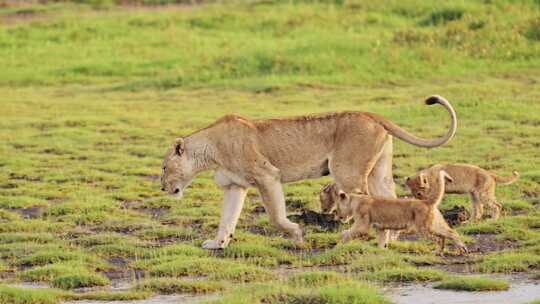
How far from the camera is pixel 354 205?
962 centimetres

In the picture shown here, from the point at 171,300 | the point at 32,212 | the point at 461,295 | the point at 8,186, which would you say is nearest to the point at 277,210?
the point at 171,300

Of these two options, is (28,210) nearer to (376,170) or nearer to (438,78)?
(376,170)

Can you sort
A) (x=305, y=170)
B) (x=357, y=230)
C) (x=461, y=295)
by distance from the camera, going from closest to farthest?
(x=461, y=295), (x=357, y=230), (x=305, y=170)

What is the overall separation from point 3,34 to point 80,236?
17713 millimetres

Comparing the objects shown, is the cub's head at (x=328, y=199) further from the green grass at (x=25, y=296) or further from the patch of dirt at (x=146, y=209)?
the green grass at (x=25, y=296)

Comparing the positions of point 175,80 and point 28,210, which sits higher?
point 175,80

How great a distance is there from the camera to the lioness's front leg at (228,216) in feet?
33.2

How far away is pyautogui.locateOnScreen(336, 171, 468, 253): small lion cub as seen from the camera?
9344 mm

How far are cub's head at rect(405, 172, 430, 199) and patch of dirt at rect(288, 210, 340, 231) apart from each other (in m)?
0.76

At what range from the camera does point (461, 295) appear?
8.08 meters

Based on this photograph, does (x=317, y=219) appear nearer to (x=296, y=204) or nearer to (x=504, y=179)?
(x=296, y=204)

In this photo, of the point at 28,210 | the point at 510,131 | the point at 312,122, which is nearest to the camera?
the point at 312,122

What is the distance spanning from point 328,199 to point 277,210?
877mm

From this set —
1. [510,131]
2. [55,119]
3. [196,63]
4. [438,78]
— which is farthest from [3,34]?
[510,131]
